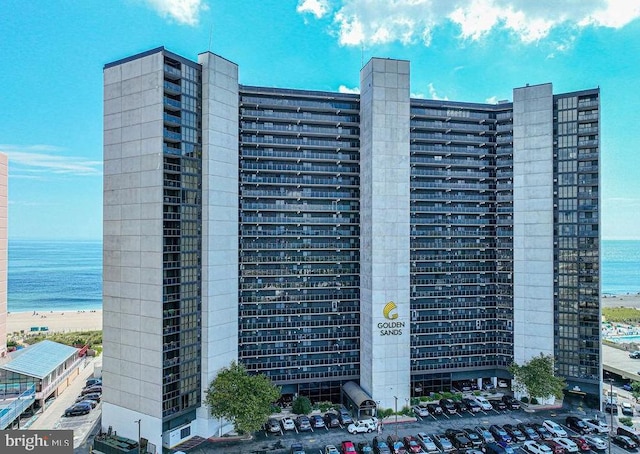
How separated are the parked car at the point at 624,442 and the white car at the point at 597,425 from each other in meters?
1.86

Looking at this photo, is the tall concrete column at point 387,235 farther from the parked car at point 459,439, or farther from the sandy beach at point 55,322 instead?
the sandy beach at point 55,322

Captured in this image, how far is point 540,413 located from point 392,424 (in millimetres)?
21838

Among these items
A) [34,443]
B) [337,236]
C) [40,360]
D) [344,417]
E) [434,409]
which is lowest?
[344,417]

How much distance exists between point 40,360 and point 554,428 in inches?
2904

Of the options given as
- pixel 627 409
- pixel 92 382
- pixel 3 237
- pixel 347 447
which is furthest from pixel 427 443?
pixel 3 237

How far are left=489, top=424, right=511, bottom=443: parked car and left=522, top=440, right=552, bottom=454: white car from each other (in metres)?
1.98

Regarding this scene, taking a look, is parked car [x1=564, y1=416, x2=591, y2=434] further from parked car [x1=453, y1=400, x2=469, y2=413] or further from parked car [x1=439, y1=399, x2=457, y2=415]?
parked car [x1=439, y1=399, x2=457, y2=415]

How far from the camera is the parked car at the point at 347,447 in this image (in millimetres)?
46319

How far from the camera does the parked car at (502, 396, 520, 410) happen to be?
5959 centimetres

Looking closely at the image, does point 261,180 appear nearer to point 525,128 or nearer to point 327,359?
point 327,359

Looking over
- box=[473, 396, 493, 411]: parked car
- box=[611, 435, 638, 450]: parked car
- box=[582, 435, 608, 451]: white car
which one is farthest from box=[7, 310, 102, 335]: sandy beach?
box=[611, 435, 638, 450]: parked car

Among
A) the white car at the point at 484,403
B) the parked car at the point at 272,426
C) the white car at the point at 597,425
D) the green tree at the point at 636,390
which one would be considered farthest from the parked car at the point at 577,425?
the parked car at the point at 272,426

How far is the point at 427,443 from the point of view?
159 feet

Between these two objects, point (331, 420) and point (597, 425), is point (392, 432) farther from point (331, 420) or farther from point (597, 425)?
point (597, 425)
